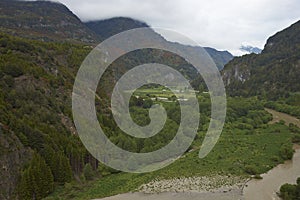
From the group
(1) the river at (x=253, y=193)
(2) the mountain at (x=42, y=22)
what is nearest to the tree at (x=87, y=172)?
(1) the river at (x=253, y=193)

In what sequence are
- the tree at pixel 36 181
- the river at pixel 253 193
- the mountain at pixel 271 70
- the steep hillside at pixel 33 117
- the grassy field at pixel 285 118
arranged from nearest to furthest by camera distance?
the tree at pixel 36 181 < the steep hillside at pixel 33 117 < the river at pixel 253 193 < the grassy field at pixel 285 118 < the mountain at pixel 271 70

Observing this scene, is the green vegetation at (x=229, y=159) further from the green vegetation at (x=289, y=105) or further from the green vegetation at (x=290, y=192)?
the green vegetation at (x=289, y=105)

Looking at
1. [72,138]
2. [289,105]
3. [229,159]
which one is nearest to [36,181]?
[72,138]

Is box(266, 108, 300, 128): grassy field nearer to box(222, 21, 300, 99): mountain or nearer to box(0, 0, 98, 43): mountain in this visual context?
box(222, 21, 300, 99): mountain

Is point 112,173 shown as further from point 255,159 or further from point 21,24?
point 21,24

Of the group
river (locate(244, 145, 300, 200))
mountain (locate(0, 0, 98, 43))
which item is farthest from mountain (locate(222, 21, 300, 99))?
mountain (locate(0, 0, 98, 43))
